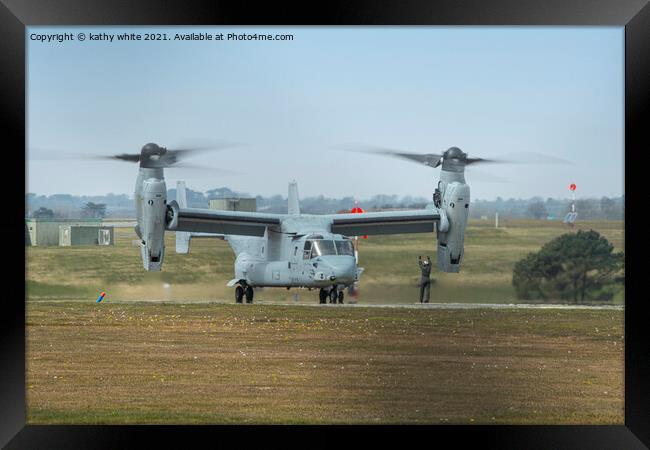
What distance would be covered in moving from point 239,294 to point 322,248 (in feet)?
8.96

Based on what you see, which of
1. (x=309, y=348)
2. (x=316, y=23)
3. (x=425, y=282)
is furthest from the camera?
(x=425, y=282)

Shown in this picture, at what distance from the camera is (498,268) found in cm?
1722

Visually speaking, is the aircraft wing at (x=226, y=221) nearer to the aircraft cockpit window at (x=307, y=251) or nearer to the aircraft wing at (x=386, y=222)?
the aircraft cockpit window at (x=307, y=251)

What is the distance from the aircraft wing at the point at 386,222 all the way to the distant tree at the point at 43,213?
553 centimetres

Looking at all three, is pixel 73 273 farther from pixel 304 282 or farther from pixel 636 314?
pixel 636 314

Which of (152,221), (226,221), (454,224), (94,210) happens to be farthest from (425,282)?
(94,210)

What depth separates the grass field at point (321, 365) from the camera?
8.73 m

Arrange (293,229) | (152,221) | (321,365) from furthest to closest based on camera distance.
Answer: (293,229), (152,221), (321,365)

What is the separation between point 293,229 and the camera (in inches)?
739

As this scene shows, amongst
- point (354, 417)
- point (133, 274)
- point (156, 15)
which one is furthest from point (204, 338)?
point (156, 15)

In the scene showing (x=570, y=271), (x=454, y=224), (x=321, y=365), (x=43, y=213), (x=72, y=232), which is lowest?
(x=321, y=365)

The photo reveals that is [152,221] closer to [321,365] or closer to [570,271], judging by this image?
[321,365]

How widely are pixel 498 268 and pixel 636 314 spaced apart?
10288 millimetres

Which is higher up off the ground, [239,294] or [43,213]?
[43,213]
